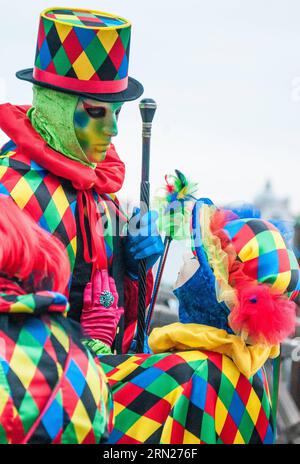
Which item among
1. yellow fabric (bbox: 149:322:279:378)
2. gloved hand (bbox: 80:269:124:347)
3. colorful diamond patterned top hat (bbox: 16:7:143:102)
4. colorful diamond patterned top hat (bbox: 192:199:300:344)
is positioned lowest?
gloved hand (bbox: 80:269:124:347)

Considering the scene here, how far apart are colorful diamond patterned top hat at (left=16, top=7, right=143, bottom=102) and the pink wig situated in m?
1.18

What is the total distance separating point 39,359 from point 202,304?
43.3 inches

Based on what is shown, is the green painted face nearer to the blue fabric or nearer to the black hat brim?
the black hat brim

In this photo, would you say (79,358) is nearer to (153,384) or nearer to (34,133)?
(153,384)

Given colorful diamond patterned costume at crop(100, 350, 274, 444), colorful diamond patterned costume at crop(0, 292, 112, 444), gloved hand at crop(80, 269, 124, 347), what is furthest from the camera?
gloved hand at crop(80, 269, 124, 347)

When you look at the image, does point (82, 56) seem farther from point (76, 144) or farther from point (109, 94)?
point (76, 144)

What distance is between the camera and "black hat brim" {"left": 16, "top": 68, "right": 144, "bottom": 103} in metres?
3.14

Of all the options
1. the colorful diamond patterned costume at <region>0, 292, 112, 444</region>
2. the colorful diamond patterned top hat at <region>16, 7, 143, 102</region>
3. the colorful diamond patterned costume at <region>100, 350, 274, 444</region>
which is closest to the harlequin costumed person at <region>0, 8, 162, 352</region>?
the colorful diamond patterned top hat at <region>16, 7, 143, 102</region>

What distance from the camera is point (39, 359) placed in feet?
6.02

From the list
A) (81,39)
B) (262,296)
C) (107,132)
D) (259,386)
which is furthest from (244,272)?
(81,39)

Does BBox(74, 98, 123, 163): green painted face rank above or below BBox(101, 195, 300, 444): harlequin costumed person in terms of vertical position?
above

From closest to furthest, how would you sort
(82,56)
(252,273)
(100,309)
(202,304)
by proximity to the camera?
(252,273) < (202,304) < (82,56) < (100,309)

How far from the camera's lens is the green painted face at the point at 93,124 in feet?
10.4

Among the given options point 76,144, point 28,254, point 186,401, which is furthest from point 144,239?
point 28,254
